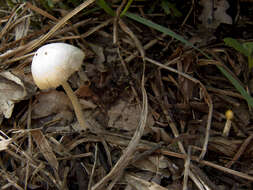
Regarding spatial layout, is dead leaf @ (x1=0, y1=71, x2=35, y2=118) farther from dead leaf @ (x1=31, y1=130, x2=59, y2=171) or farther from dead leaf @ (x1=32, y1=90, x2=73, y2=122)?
dead leaf @ (x1=31, y1=130, x2=59, y2=171)

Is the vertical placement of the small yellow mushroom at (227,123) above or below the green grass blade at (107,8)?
below

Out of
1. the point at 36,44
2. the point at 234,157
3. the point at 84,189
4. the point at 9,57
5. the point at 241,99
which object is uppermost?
the point at 36,44

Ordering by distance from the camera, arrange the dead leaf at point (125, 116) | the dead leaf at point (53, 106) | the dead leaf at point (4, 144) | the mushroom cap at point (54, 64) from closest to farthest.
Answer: the mushroom cap at point (54, 64), the dead leaf at point (4, 144), the dead leaf at point (125, 116), the dead leaf at point (53, 106)

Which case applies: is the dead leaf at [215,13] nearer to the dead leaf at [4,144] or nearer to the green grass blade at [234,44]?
the green grass blade at [234,44]

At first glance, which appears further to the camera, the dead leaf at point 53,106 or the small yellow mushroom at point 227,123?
the dead leaf at point 53,106

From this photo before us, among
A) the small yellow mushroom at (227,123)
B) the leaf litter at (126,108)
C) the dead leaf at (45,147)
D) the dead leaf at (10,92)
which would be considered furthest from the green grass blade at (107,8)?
the small yellow mushroom at (227,123)

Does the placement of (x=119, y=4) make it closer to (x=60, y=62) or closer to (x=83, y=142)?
(x=60, y=62)

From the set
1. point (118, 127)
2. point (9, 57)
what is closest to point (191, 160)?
point (118, 127)

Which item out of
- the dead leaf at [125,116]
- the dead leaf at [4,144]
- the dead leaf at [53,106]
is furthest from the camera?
the dead leaf at [53,106]
